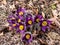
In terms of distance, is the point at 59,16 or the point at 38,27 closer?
the point at 38,27

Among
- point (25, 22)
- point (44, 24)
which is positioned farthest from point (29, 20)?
point (44, 24)

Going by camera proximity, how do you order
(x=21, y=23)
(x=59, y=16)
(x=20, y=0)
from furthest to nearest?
(x=20, y=0) → (x=59, y=16) → (x=21, y=23)

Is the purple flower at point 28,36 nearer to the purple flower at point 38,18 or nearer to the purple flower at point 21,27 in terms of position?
the purple flower at point 21,27

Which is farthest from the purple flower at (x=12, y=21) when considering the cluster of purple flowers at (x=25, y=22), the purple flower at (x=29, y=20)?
the purple flower at (x=29, y=20)

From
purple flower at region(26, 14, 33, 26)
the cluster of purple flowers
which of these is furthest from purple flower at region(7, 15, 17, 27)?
purple flower at region(26, 14, 33, 26)

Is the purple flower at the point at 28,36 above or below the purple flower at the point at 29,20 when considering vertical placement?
below

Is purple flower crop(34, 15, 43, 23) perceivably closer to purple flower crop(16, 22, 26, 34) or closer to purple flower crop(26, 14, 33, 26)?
purple flower crop(26, 14, 33, 26)

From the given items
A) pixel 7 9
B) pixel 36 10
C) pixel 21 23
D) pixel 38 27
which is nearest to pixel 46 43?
pixel 38 27

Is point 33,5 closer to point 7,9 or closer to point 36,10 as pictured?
point 36,10
